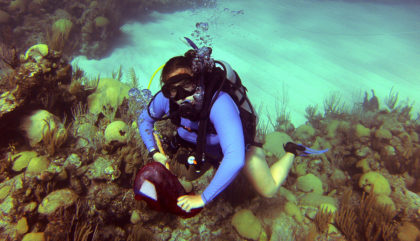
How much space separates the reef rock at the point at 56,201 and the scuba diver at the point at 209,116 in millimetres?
1204

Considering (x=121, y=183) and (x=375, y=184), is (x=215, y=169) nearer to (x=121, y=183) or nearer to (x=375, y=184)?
(x=121, y=183)

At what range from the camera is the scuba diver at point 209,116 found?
80.8 inches

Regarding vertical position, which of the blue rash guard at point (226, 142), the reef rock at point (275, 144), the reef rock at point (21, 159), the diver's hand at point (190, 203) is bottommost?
the reef rock at point (275, 144)

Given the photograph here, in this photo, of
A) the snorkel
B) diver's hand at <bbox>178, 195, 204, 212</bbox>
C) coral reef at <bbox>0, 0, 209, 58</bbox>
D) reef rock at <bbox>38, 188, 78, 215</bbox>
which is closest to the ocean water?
reef rock at <bbox>38, 188, 78, 215</bbox>

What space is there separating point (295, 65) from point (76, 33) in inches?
422

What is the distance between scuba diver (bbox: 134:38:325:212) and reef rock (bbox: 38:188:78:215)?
3.95 feet

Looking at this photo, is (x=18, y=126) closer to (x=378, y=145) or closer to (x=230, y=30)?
(x=378, y=145)

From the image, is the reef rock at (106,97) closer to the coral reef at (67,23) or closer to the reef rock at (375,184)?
the coral reef at (67,23)

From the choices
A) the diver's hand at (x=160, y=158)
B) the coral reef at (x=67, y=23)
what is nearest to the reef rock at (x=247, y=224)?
the diver's hand at (x=160, y=158)

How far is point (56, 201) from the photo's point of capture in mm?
2686

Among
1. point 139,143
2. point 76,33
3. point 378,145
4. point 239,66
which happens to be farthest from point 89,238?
point 76,33

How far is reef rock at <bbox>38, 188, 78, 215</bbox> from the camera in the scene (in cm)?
263

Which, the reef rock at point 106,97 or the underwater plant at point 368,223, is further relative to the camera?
the reef rock at point 106,97

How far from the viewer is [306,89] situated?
8.93 m
